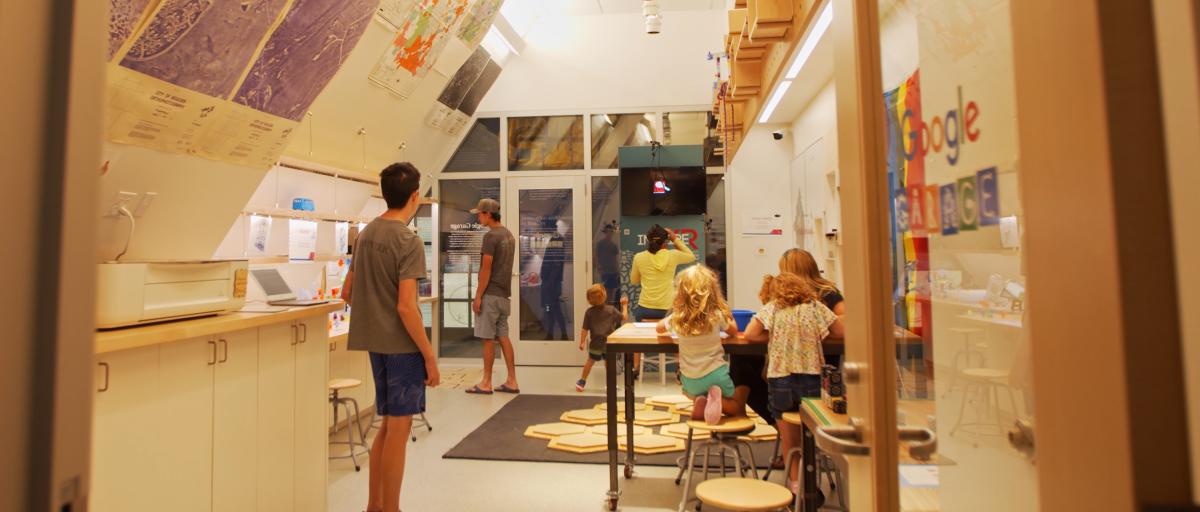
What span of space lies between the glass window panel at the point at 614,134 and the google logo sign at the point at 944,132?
6193 millimetres

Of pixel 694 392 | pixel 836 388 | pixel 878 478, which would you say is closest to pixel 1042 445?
pixel 878 478

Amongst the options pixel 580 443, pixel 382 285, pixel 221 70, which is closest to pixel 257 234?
pixel 221 70

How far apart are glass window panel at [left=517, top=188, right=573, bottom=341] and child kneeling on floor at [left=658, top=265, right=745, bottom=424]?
4154mm

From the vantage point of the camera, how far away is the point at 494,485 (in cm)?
331

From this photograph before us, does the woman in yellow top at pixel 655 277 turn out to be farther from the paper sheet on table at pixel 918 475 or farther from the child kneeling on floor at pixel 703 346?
the paper sheet on table at pixel 918 475

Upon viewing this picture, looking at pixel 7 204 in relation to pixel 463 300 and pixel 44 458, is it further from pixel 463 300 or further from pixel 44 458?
pixel 463 300

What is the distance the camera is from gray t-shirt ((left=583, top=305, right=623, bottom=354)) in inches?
214

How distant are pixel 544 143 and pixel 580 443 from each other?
435 centimetres

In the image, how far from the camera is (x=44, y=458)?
1.61 feet

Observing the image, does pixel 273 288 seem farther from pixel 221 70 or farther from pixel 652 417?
pixel 652 417

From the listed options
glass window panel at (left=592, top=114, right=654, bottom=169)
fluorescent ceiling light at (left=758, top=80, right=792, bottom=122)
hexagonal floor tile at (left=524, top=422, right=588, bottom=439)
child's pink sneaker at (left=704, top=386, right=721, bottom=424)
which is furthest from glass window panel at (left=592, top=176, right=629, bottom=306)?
child's pink sneaker at (left=704, top=386, right=721, bottom=424)

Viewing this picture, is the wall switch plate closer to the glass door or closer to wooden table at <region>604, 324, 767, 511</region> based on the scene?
wooden table at <region>604, 324, 767, 511</region>

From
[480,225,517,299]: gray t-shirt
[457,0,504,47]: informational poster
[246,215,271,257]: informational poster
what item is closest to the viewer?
[246,215,271,257]: informational poster

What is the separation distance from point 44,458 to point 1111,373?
32.0 inches
